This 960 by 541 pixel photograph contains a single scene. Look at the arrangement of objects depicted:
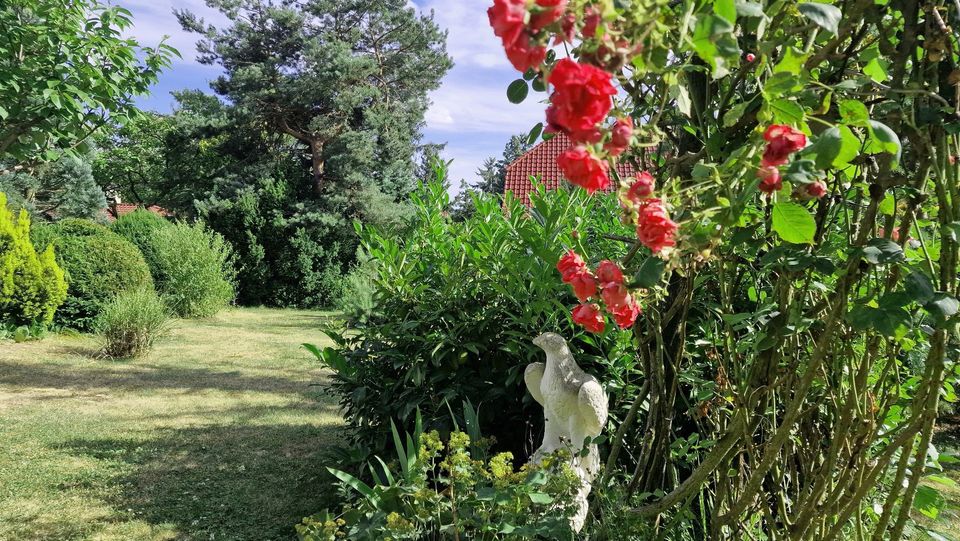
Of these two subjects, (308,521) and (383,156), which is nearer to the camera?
(308,521)

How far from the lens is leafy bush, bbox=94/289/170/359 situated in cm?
751

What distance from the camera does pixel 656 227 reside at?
0.84 meters

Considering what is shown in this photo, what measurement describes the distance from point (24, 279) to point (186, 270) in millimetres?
3509

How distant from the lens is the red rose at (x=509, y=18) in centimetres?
62

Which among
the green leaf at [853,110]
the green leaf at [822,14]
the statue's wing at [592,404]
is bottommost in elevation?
the statue's wing at [592,404]

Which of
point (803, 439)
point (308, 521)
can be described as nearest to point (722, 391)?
point (803, 439)

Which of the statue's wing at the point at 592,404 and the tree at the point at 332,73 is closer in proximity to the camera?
the statue's wing at the point at 592,404

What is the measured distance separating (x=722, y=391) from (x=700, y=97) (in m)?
0.85

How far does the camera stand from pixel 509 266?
2410mm

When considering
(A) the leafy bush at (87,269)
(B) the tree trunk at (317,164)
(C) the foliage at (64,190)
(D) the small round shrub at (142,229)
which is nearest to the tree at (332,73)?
(B) the tree trunk at (317,164)

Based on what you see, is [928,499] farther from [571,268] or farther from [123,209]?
[123,209]

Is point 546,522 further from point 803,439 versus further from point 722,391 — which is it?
point 803,439

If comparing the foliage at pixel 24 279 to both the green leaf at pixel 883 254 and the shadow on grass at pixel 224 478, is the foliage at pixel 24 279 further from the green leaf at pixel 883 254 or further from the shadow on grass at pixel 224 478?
A: the green leaf at pixel 883 254

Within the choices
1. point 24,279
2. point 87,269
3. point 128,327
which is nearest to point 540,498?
point 128,327
